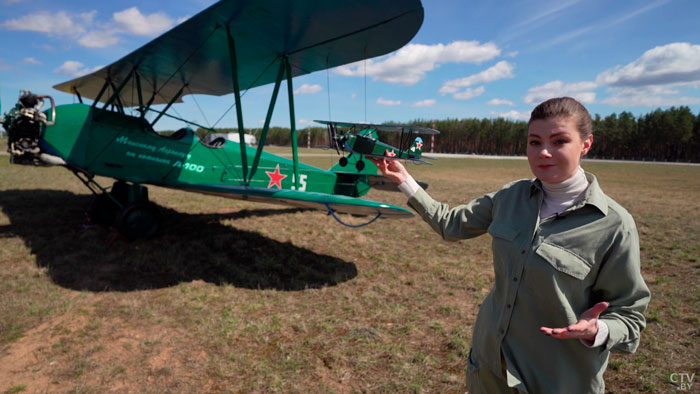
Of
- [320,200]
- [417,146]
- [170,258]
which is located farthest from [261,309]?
[417,146]

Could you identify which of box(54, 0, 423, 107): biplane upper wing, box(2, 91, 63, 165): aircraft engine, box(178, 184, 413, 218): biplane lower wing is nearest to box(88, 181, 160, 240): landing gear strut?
box(178, 184, 413, 218): biplane lower wing

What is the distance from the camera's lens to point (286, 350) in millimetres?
2746

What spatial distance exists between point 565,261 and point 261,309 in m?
2.97

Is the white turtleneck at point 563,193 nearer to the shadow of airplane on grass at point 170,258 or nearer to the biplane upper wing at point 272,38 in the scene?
the biplane upper wing at point 272,38

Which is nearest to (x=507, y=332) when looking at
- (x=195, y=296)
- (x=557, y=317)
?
(x=557, y=317)

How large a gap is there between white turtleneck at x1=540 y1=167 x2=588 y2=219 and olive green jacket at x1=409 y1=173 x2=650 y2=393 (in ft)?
0.08

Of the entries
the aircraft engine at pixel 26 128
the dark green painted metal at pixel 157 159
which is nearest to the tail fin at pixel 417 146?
the dark green painted metal at pixel 157 159

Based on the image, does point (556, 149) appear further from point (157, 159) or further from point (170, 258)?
point (157, 159)

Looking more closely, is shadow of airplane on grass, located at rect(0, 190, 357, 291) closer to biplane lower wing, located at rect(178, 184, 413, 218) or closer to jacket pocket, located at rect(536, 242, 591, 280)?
biplane lower wing, located at rect(178, 184, 413, 218)

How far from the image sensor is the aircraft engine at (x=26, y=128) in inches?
187

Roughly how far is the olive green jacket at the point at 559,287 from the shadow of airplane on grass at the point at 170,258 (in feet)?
10.0

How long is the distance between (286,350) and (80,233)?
462cm

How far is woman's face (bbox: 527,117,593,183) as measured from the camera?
3.33 ft

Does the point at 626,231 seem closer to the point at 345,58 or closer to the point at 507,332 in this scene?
the point at 507,332
